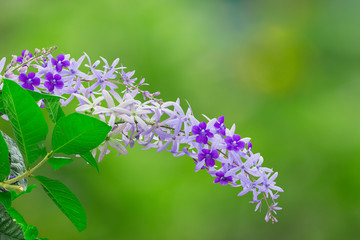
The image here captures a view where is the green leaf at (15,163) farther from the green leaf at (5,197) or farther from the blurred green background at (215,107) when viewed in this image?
the blurred green background at (215,107)

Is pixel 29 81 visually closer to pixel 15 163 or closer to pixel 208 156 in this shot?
pixel 15 163

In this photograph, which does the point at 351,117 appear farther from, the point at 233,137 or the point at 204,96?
the point at 233,137

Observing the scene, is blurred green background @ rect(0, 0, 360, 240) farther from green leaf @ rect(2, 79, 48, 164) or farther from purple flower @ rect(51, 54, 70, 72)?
green leaf @ rect(2, 79, 48, 164)

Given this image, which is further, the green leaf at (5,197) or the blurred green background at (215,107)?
the blurred green background at (215,107)

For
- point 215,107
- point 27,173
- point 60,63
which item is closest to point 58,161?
point 27,173

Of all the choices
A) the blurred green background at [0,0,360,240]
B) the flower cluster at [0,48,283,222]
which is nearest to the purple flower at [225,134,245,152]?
the flower cluster at [0,48,283,222]

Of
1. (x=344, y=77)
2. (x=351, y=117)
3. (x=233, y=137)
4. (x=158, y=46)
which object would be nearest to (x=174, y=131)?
(x=233, y=137)

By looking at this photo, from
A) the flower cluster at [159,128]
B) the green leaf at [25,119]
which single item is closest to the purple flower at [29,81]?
the flower cluster at [159,128]

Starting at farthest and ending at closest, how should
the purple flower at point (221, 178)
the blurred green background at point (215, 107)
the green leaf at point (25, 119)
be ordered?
the blurred green background at point (215, 107)
the purple flower at point (221, 178)
the green leaf at point (25, 119)
